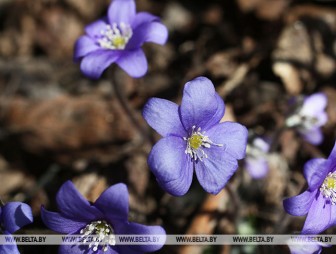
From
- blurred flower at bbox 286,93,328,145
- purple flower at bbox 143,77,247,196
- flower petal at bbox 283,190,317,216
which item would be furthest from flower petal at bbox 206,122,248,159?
blurred flower at bbox 286,93,328,145

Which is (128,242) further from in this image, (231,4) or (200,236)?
(231,4)

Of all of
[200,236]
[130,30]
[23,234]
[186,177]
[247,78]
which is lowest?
[200,236]

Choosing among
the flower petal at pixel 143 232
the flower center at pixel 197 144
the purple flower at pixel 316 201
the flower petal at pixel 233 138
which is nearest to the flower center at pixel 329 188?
the purple flower at pixel 316 201

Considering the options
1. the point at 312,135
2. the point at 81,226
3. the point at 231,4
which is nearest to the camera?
the point at 81,226

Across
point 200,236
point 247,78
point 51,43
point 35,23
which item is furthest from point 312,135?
point 35,23

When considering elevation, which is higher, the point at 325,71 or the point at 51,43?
the point at 51,43

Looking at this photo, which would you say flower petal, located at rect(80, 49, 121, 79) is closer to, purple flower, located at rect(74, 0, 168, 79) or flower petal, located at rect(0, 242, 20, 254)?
purple flower, located at rect(74, 0, 168, 79)

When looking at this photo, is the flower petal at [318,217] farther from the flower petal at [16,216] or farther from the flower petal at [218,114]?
the flower petal at [16,216]
